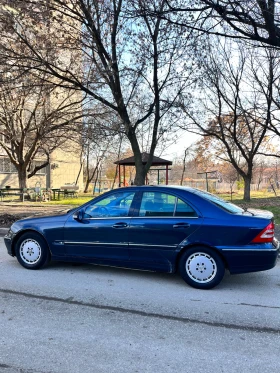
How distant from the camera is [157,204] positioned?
5.02 meters

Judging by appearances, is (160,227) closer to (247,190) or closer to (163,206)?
(163,206)

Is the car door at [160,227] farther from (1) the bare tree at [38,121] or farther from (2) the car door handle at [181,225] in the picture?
(1) the bare tree at [38,121]

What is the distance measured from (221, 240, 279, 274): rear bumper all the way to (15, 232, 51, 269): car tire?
3.01 meters

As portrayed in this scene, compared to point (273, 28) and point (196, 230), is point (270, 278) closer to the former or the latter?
point (196, 230)

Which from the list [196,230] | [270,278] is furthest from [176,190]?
[270,278]

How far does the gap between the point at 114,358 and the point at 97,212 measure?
271 centimetres

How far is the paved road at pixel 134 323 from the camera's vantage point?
9.34ft

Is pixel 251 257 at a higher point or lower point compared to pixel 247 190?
lower

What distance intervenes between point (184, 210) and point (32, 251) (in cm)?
276

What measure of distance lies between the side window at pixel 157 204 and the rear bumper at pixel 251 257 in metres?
1.00

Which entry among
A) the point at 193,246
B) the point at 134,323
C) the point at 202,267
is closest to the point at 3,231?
the point at 193,246

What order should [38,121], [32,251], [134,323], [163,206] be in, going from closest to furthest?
[134,323]
[163,206]
[32,251]
[38,121]

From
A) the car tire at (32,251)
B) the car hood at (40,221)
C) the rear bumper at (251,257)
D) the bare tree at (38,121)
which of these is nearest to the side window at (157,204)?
the rear bumper at (251,257)

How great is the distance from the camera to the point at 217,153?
28.5 meters
